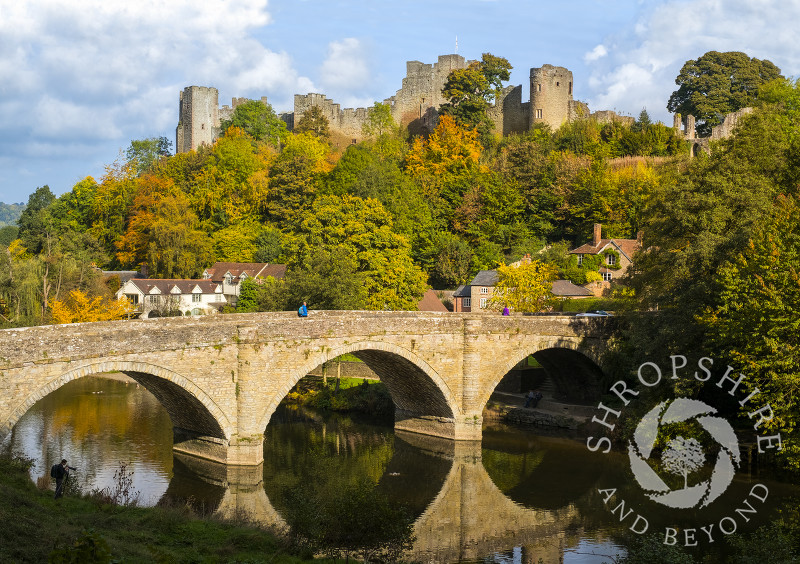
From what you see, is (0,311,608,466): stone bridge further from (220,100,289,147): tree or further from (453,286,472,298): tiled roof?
(220,100,289,147): tree

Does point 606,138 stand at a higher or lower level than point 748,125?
higher

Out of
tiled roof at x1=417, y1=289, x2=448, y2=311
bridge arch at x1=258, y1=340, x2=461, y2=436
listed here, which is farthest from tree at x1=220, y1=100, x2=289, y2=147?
bridge arch at x1=258, y1=340, x2=461, y2=436

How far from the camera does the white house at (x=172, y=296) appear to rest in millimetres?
50844

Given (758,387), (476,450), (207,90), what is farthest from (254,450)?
(207,90)

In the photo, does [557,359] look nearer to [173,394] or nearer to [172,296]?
[173,394]

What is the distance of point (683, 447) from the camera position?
26078mm

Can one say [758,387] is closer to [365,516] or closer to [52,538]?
[365,516]

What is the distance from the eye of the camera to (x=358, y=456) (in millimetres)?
28484

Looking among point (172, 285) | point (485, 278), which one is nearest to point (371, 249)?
point (485, 278)


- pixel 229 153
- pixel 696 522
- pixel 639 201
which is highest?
pixel 229 153

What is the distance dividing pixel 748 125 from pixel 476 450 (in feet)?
48.2

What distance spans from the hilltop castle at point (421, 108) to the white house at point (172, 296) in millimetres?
22369

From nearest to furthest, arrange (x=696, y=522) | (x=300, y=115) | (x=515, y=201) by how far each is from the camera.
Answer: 1. (x=696, y=522)
2. (x=515, y=201)
3. (x=300, y=115)

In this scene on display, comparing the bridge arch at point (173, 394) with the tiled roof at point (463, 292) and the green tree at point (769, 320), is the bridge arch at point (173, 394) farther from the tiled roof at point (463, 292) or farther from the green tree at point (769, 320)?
the tiled roof at point (463, 292)
